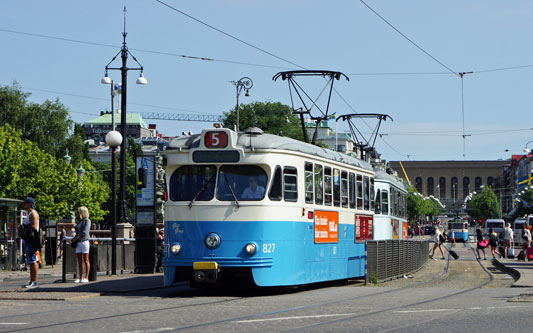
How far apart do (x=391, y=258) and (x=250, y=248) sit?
786cm

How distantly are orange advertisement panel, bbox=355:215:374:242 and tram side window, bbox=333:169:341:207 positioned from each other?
1.52 metres

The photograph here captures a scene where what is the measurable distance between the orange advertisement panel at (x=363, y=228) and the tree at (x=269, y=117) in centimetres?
7188

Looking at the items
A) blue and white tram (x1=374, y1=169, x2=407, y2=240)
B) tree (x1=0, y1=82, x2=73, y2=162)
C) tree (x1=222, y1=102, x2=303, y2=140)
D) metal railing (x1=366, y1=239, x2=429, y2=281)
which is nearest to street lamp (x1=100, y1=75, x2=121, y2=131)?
blue and white tram (x1=374, y1=169, x2=407, y2=240)

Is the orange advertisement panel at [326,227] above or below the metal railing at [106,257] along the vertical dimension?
above

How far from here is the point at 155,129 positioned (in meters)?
188

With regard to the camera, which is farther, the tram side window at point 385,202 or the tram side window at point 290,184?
the tram side window at point 385,202

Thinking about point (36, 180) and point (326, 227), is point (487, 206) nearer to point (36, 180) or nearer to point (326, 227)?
point (36, 180)

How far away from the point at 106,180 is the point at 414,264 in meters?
86.6

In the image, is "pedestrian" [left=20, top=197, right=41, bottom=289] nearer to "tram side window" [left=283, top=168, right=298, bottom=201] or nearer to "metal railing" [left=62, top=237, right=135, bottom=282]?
"metal railing" [left=62, top=237, right=135, bottom=282]

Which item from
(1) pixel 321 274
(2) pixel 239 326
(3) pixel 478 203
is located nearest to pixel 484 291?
(1) pixel 321 274

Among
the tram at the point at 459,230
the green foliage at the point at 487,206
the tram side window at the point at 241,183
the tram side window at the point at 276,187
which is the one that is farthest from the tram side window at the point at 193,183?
the green foliage at the point at 487,206

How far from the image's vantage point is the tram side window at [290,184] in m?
17.6

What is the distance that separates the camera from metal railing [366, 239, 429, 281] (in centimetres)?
2178

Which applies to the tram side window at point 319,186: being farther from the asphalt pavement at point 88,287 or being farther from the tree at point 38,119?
the tree at point 38,119
